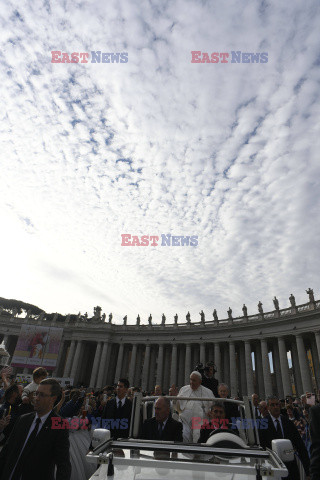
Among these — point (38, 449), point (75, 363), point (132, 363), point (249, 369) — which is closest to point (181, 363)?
point (132, 363)

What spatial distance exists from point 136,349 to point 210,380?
53.8 m

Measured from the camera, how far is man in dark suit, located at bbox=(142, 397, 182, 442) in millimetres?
5434

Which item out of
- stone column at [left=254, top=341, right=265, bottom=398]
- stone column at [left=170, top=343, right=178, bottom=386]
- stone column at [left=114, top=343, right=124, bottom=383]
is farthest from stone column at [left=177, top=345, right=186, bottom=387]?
stone column at [left=254, top=341, right=265, bottom=398]

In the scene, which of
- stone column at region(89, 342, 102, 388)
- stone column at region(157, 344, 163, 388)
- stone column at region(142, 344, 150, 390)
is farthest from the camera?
stone column at region(89, 342, 102, 388)

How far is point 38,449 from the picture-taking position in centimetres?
391

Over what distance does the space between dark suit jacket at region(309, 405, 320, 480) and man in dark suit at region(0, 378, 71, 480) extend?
297cm

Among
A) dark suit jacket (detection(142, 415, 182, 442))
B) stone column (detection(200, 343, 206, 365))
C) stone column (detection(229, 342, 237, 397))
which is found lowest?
dark suit jacket (detection(142, 415, 182, 442))

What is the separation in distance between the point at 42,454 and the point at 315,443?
347 cm

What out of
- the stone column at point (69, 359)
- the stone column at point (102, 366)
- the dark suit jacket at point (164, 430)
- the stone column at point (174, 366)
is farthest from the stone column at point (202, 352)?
the dark suit jacket at point (164, 430)

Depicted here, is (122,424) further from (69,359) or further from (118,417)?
(69,359)

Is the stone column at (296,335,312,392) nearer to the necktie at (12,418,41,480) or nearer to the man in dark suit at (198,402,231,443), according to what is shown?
the man in dark suit at (198,402,231,443)

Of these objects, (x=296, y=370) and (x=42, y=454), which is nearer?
(x=42, y=454)

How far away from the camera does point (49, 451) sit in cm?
392

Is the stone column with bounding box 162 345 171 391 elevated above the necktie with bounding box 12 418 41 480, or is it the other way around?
the stone column with bounding box 162 345 171 391
